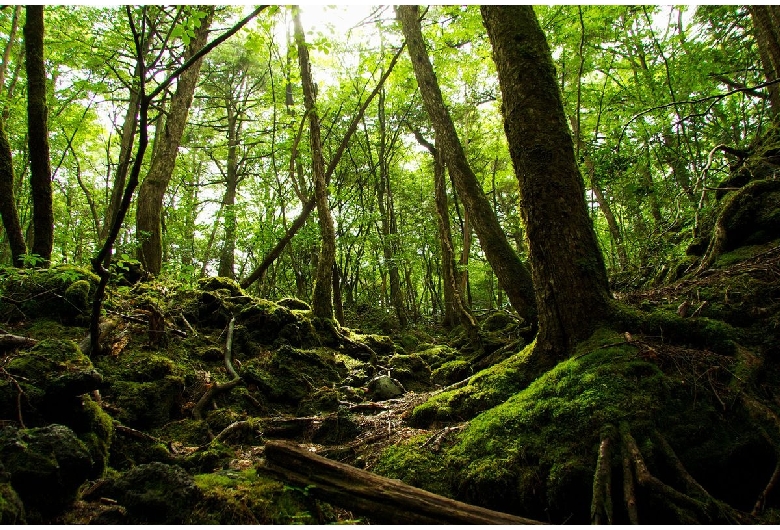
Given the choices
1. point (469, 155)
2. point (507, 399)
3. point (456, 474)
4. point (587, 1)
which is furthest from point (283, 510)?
point (469, 155)

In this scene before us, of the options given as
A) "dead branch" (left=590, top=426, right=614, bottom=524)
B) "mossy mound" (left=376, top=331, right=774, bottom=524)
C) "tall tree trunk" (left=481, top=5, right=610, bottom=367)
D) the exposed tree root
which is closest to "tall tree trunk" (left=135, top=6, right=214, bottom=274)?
"tall tree trunk" (left=481, top=5, right=610, bottom=367)

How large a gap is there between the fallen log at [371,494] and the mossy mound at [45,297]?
13.4ft

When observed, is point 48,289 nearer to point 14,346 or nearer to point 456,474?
point 14,346

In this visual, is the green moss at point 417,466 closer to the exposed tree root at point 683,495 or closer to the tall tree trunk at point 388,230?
the exposed tree root at point 683,495

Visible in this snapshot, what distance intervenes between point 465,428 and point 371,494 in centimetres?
136

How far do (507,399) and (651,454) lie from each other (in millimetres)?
1494

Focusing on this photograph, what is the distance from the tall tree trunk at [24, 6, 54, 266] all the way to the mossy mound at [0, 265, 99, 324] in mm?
605

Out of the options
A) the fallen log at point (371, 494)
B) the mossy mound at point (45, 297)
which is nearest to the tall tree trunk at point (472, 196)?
the fallen log at point (371, 494)

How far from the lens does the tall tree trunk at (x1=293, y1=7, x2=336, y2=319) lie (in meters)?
9.09

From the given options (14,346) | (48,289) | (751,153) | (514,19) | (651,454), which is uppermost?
(514,19)

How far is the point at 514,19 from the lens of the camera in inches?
171

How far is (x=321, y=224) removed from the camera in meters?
9.46

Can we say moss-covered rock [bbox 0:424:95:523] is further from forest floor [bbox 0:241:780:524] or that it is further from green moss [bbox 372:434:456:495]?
green moss [bbox 372:434:456:495]

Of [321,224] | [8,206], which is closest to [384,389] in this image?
[321,224]
